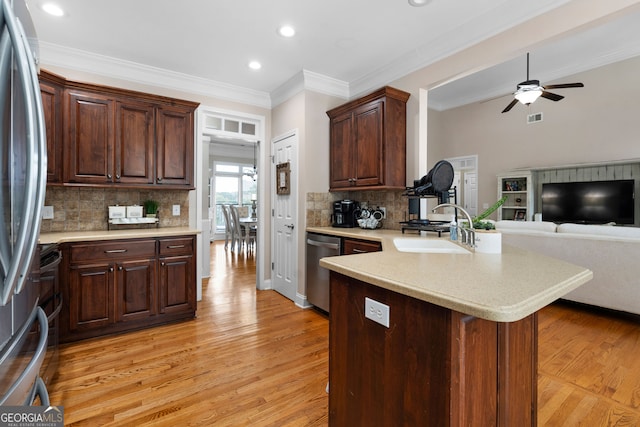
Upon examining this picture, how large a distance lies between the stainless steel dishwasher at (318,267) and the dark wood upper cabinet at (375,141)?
0.69m

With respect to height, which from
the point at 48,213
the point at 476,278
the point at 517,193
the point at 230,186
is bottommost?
the point at 476,278

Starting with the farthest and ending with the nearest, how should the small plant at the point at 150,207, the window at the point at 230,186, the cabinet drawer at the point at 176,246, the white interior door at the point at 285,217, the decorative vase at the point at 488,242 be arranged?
1. the window at the point at 230,186
2. the white interior door at the point at 285,217
3. the small plant at the point at 150,207
4. the cabinet drawer at the point at 176,246
5. the decorative vase at the point at 488,242

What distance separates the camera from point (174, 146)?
339cm

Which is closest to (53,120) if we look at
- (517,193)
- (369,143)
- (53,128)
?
(53,128)

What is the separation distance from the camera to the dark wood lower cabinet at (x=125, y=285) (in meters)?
2.61

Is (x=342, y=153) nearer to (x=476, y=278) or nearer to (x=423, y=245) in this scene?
(x=423, y=245)

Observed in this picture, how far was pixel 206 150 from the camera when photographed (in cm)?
473

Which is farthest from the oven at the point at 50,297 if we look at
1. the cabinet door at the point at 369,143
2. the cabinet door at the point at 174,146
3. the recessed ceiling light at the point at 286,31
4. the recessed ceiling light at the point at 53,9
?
the cabinet door at the point at 369,143

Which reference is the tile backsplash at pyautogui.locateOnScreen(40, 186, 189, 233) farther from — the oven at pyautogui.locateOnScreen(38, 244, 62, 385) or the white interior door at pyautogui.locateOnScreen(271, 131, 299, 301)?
the white interior door at pyautogui.locateOnScreen(271, 131, 299, 301)

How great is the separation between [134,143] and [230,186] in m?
6.32

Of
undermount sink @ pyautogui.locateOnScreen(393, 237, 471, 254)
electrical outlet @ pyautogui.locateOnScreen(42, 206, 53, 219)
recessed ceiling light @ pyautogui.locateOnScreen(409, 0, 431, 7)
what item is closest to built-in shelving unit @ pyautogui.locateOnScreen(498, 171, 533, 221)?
recessed ceiling light @ pyautogui.locateOnScreen(409, 0, 431, 7)

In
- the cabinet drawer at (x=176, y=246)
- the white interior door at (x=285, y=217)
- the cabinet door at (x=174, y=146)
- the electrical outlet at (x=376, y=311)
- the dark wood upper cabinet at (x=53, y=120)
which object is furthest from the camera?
the white interior door at (x=285, y=217)

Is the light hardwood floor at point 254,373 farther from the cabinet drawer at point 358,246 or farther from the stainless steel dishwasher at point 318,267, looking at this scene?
the cabinet drawer at point 358,246

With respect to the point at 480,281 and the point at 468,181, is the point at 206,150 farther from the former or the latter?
the point at 468,181
